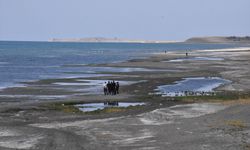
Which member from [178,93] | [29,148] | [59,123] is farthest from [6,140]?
[178,93]

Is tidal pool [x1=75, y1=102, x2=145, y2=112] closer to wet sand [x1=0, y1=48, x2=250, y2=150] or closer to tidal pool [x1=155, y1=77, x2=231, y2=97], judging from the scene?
wet sand [x1=0, y1=48, x2=250, y2=150]

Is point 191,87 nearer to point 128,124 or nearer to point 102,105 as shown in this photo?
point 102,105

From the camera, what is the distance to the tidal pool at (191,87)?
43.5 meters

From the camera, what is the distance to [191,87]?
163 feet

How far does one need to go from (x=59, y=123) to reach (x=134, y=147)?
7.46 meters

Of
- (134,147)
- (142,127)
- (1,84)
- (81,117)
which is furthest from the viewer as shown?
(1,84)

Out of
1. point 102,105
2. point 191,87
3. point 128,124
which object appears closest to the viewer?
point 128,124

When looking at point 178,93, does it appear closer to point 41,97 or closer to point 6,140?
point 41,97

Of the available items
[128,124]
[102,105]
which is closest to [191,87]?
Answer: [102,105]

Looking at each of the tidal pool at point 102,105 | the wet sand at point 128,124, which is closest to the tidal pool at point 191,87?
the wet sand at point 128,124

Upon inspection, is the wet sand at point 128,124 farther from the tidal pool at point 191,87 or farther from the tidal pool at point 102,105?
the tidal pool at point 191,87

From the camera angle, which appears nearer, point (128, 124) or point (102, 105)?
point (128, 124)

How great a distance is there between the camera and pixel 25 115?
30516mm

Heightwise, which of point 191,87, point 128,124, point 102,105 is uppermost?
point 191,87
